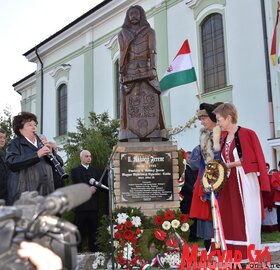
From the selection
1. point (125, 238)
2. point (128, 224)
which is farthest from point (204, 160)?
point (125, 238)

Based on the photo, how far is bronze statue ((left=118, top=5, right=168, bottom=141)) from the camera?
722 cm

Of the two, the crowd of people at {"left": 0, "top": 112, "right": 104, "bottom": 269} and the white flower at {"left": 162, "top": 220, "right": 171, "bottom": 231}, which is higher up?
the crowd of people at {"left": 0, "top": 112, "right": 104, "bottom": 269}

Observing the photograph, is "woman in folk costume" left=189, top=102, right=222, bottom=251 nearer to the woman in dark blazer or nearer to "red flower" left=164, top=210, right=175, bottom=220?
"red flower" left=164, top=210, right=175, bottom=220

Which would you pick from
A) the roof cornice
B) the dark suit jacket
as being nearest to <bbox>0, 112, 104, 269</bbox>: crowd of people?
the dark suit jacket

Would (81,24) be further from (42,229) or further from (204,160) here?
(42,229)

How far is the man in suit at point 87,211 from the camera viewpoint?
24.2 feet

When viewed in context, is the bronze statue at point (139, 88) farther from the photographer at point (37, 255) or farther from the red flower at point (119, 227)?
the photographer at point (37, 255)

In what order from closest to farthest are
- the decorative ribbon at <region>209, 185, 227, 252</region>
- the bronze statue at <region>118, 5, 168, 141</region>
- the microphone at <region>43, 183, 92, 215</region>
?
the microphone at <region>43, 183, 92, 215</region>
the decorative ribbon at <region>209, 185, 227, 252</region>
the bronze statue at <region>118, 5, 168, 141</region>

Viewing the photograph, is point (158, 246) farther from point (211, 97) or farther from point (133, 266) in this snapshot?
point (211, 97)

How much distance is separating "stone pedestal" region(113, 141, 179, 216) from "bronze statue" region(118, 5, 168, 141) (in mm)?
469

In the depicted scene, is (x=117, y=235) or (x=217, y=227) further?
(x=117, y=235)

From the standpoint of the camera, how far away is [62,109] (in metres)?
26.2

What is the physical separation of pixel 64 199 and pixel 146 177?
5115 mm

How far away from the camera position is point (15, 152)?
4.56 meters
